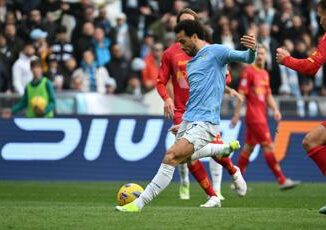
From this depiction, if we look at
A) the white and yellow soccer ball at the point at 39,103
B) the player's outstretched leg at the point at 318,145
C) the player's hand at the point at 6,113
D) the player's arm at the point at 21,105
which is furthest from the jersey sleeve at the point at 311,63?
the player's hand at the point at 6,113

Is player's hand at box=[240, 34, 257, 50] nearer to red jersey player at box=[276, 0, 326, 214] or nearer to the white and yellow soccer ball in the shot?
red jersey player at box=[276, 0, 326, 214]

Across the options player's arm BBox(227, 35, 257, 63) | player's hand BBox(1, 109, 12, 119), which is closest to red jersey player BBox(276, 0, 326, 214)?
player's arm BBox(227, 35, 257, 63)

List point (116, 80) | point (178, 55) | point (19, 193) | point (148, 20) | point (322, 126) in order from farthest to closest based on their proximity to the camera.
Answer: point (148, 20) < point (116, 80) < point (19, 193) < point (178, 55) < point (322, 126)

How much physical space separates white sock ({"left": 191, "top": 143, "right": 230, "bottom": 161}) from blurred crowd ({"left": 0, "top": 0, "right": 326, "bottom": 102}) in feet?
33.3

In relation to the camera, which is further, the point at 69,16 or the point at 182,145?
the point at 69,16

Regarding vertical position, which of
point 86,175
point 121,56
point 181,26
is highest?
point 181,26

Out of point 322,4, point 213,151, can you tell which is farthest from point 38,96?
point 322,4

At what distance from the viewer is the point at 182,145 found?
1295 cm

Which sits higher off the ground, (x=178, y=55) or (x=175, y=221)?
(x=178, y=55)

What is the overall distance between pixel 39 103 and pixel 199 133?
9429 millimetres

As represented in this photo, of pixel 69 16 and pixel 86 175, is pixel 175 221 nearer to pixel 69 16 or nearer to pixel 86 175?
pixel 86 175

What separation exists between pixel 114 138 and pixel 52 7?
5.00 m

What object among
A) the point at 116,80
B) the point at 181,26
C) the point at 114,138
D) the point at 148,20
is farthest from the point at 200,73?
the point at 148,20

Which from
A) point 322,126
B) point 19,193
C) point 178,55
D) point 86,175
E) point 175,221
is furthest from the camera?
point 86,175
